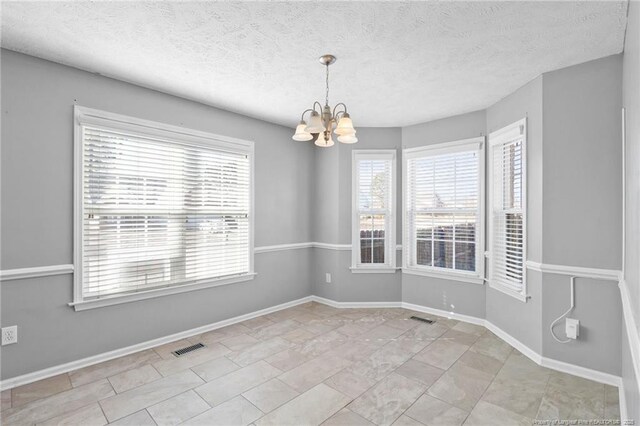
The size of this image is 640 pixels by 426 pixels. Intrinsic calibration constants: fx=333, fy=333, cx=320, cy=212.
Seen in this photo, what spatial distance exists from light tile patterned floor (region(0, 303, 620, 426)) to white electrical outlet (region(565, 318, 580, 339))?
1.10 ft

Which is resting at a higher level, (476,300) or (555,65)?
(555,65)

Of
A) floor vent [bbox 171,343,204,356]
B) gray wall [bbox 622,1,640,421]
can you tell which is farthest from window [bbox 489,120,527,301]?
floor vent [bbox 171,343,204,356]

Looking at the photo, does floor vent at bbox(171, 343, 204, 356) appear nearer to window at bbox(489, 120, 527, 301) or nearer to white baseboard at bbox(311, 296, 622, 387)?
white baseboard at bbox(311, 296, 622, 387)

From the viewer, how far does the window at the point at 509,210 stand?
10.9 ft

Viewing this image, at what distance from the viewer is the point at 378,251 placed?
4824 mm

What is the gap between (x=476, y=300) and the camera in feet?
13.3

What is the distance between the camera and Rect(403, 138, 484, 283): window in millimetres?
4074

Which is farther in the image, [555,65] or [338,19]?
[555,65]

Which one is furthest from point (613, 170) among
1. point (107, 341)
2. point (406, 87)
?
point (107, 341)

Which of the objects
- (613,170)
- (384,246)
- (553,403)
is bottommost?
(553,403)

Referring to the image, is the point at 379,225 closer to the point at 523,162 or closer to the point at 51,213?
the point at 523,162

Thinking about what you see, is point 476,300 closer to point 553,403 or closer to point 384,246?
point 384,246

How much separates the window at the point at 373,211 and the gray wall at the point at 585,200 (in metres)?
2.02

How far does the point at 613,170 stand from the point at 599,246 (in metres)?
0.62
